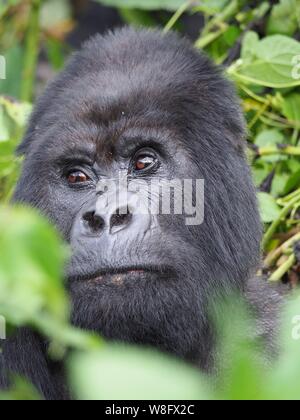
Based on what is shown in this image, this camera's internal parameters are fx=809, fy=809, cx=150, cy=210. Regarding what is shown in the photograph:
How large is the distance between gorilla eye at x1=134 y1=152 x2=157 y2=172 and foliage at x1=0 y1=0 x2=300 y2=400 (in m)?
0.59

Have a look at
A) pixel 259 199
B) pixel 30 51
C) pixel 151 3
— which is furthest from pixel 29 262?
pixel 30 51

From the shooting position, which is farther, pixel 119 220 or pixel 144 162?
pixel 144 162

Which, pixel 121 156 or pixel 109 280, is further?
pixel 121 156

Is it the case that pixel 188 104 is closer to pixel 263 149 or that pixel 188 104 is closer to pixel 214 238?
pixel 214 238

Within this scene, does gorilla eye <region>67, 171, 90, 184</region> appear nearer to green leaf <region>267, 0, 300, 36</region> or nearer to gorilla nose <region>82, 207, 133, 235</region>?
gorilla nose <region>82, 207, 133, 235</region>

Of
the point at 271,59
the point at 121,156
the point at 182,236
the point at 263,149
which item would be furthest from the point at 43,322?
the point at 271,59

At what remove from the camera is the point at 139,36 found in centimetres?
293

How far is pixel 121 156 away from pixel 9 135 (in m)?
1.15

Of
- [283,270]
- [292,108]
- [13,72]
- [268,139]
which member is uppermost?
[13,72]

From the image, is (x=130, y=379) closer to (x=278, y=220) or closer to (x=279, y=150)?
(x=278, y=220)

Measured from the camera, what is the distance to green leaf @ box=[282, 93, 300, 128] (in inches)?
136

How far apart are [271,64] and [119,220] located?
147cm

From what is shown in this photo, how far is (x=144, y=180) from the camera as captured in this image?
2586 millimetres

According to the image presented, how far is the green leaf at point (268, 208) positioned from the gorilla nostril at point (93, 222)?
36.8 inches
